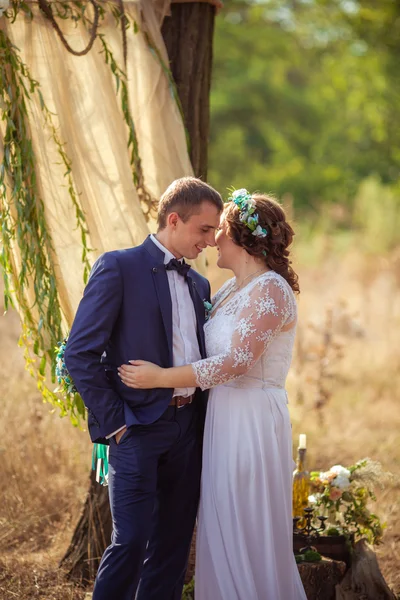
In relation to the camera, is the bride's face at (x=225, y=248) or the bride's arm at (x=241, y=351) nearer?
the bride's arm at (x=241, y=351)

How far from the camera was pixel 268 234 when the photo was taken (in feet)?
11.0

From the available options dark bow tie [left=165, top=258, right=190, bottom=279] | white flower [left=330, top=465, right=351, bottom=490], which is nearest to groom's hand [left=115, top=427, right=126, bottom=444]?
dark bow tie [left=165, top=258, right=190, bottom=279]

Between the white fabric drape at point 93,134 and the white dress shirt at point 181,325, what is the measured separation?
58 cm

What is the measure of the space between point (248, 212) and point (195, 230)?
259 millimetres

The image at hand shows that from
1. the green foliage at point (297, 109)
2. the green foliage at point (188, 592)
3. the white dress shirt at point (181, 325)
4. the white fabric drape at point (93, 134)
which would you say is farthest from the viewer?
the green foliage at point (297, 109)

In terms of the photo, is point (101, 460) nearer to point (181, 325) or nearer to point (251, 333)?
point (181, 325)

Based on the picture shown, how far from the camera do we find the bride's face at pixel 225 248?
3.41 meters

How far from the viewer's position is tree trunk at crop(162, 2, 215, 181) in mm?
4102

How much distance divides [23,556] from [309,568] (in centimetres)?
166

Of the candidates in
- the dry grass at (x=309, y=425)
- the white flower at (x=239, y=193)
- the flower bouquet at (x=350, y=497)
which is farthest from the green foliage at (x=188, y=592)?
the white flower at (x=239, y=193)

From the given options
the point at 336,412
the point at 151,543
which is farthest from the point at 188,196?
the point at 336,412

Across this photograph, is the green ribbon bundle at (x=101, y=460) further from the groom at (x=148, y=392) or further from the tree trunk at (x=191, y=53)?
the tree trunk at (x=191, y=53)

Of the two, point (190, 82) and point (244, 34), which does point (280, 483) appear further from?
point (244, 34)

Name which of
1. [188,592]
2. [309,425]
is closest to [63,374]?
[188,592]
